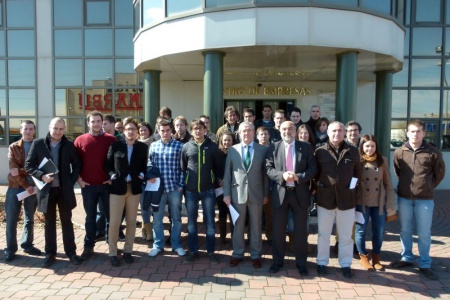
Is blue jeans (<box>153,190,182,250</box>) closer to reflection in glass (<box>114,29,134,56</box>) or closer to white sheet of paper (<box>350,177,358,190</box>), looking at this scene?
white sheet of paper (<box>350,177,358,190</box>)

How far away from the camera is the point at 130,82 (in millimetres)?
11531

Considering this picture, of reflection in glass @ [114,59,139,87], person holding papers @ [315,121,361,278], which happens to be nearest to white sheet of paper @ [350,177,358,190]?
person holding papers @ [315,121,361,278]

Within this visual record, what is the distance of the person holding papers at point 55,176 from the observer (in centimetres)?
450

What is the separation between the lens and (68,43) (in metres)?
11.5

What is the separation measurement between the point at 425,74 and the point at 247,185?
30.5 feet

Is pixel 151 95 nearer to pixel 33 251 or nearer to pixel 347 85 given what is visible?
pixel 347 85

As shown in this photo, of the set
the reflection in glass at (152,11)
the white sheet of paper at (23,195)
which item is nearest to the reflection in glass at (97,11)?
the reflection in glass at (152,11)

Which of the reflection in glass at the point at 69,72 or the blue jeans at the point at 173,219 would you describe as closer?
the blue jeans at the point at 173,219

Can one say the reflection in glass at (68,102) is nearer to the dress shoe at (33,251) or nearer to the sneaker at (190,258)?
the dress shoe at (33,251)

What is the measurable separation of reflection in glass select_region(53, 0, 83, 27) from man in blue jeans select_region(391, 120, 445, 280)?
10.7 meters

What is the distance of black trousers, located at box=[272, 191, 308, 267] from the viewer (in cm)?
435

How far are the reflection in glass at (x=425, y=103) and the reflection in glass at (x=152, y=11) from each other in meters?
8.16

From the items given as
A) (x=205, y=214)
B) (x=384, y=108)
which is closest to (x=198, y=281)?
(x=205, y=214)

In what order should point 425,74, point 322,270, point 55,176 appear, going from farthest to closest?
point 425,74, point 55,176, point 322,270
